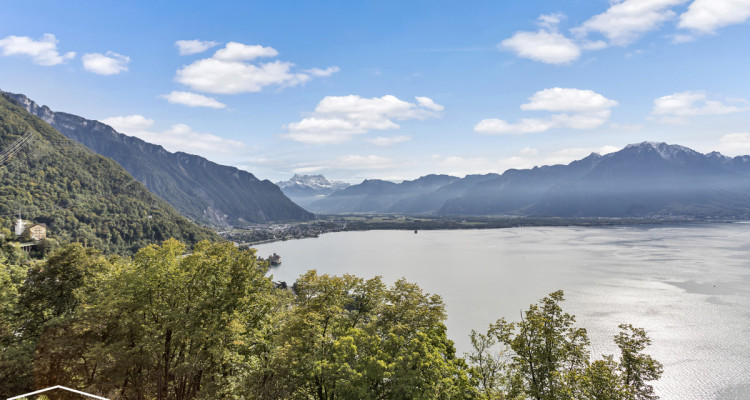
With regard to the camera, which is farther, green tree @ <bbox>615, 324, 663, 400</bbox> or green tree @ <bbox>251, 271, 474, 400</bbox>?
green tree @ <bbox>251, 271, 474, 400</bbox>

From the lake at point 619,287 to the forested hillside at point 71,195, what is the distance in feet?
150

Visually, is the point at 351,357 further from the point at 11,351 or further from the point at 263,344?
the point at 11,351

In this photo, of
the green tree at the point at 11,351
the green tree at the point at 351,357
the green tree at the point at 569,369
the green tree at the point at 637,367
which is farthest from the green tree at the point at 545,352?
the green tree at the point at 11,351

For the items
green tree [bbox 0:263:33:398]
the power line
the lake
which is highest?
the power line

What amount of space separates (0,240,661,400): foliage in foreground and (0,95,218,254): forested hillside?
298 feet

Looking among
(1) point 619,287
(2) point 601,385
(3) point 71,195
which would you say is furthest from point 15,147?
(1) point 619,287

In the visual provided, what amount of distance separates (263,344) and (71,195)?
130 m

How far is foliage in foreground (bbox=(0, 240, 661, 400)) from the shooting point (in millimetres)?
14625

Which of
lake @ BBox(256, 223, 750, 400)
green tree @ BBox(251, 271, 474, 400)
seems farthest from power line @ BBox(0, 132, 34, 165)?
→ green tree @ BBox(251, 271, 474, 400)

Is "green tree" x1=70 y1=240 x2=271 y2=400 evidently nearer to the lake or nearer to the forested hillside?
the lake

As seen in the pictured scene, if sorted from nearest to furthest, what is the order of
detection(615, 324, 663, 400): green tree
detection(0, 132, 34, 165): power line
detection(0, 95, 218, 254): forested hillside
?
detection(615, 324, 663, 400): green tree → detection(0, 95, 218, 254): forested hillside → detection(0, 132, 34, 165): power line

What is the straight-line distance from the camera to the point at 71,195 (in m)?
112

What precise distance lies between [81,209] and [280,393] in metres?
126

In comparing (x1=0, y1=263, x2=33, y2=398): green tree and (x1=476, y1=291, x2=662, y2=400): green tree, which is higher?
(x1=476, y1=291, x2=662, y2=400): green tree
